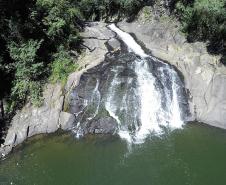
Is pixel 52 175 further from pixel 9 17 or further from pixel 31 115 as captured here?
pixel 9 17

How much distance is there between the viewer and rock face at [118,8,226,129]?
26.0 metres

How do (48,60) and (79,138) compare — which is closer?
(79,138)

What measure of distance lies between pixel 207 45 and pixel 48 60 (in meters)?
12.0

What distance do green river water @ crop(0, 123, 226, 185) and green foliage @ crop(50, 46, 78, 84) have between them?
14.6 ft

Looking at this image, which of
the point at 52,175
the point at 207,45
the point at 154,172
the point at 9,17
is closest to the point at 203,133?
the point at 154,172

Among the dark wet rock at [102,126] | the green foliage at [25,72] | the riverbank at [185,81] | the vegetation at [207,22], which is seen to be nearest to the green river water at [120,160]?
the dark wet rock at [102,126]

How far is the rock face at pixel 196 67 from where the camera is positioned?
25953 millimetres

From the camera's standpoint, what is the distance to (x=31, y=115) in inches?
1010

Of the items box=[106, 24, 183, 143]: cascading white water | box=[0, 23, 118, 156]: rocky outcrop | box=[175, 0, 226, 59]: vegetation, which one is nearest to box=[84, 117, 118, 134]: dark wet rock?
box=[0, 23, 118, 156]: rocky outcrop

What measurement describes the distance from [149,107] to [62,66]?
694cm

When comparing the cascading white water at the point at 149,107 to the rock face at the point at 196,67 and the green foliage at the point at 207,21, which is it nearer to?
the rock face at the point at 196,67

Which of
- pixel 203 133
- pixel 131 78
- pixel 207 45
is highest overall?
pixel 207 45

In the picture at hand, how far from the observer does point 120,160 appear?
22.8m

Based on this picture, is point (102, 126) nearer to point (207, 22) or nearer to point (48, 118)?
point (48, 118)
